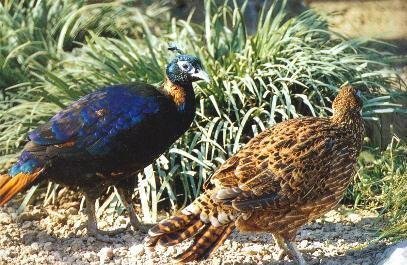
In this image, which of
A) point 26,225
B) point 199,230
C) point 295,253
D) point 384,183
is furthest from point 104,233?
point 384,183

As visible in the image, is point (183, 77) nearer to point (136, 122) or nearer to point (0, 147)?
point (136, 122)

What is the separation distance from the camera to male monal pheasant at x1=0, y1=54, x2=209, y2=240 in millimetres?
5145

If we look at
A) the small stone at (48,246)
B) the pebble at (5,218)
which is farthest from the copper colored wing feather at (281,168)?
the pebble at (5,218)

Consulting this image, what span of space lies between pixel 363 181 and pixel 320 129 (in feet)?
4.05

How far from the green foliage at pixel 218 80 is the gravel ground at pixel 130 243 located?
1.52 feet

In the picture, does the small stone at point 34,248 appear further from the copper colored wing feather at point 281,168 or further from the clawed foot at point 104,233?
the copper colored wing feather at point 281,168

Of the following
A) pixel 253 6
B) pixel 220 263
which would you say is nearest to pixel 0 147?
pixel 220 263

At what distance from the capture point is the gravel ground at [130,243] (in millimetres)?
5133

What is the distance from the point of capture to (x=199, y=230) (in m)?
4.57

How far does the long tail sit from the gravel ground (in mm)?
555

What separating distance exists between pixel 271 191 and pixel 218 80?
198 cm

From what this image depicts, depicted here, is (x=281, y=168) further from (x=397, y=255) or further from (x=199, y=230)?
(x=397, y=255)

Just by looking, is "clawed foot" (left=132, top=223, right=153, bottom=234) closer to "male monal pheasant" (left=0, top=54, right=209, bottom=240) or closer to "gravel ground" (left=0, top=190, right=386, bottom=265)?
"gravel ground" (left=0, top=190, right=386, bottom=265)

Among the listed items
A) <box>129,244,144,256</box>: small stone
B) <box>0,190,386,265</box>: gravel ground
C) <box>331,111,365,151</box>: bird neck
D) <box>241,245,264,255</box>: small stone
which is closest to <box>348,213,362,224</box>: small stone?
<box>0,190,386,265</box>: gravel ground
